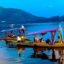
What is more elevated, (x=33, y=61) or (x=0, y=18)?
(x=0, y=18)

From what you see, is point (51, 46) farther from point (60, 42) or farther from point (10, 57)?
point (10, 57)

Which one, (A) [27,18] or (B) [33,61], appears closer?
(B) [33,61]

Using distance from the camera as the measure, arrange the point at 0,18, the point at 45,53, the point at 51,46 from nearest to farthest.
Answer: the point at 51,46
the point at 45,53
the point at 0,18

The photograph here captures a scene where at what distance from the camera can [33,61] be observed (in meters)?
11.0

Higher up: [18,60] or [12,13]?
[12,13]

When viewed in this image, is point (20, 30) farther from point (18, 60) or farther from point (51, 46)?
point (51, 46)

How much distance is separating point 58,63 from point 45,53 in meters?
2.10

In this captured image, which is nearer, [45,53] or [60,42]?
[60,42]

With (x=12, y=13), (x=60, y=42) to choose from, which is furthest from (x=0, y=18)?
(x=60, y=42)

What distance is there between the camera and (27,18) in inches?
534

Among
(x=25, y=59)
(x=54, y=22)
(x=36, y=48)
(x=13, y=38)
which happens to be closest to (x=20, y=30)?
(x=13, y=38)

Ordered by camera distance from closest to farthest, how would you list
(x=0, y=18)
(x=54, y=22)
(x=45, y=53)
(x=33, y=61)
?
(x=33, y=61)
(x=45, y=53)
(x=54, y=22)
(x=0, y=18)

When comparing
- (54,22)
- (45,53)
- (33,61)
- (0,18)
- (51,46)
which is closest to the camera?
(51,46)

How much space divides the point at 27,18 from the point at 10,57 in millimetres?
2069
